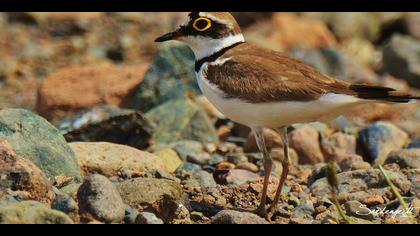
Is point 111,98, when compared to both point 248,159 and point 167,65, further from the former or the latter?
point 248,159

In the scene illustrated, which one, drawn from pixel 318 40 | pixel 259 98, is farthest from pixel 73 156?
pixel 318 40

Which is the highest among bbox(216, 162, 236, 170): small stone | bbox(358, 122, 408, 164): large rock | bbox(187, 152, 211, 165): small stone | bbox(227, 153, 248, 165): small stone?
bbox(358, 122, 408, 164): large rock

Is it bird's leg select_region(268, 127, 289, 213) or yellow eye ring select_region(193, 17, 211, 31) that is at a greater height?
yellow eye ring select_region(193, 17, 211, 31)

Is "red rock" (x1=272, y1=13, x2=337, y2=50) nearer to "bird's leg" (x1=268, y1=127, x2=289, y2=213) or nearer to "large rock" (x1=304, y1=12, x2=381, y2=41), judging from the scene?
"large rock" (x1=304, y1=12, x2=381, y2=41)

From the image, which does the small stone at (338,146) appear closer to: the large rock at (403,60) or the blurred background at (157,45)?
the blurred background at (157,45)

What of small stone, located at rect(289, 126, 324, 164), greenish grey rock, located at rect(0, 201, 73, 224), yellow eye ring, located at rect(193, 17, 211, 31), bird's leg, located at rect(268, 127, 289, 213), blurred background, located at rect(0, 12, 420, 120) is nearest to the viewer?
greenish grey rock, located at rect(0, 201, 73, 224)

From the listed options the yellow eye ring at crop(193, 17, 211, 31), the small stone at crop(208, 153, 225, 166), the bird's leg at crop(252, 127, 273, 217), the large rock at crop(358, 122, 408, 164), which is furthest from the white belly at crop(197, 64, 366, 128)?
the large rock at crop(358, 122, 408, 164)

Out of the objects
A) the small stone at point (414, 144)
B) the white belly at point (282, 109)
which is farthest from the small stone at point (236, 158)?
the white belly at point (282, 109)
